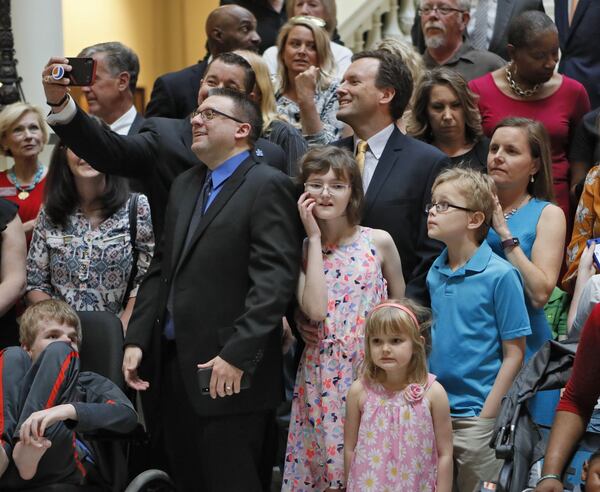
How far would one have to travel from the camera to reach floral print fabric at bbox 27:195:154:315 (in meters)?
5.27

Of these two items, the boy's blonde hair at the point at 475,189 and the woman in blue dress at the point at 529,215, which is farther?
the woman in blue dress at the point at 529,215

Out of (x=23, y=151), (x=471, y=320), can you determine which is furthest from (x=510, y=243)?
(x=23, y=151)

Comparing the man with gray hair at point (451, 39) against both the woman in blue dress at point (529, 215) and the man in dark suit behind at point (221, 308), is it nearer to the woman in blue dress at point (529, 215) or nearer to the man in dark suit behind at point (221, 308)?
the woman in blue dress at point (529, 215)

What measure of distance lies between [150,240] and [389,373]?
4.52 ft

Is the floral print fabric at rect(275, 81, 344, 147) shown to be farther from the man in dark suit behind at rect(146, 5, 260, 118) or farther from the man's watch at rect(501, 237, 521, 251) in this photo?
the man's watch at rect(501, 237, 521, 251)

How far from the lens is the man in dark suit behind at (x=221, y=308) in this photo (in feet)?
14.7

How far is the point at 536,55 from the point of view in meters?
6.14

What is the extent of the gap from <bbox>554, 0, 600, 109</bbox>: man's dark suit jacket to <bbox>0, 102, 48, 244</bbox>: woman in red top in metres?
2.96

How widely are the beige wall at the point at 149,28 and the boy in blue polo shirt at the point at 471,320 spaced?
638 cm

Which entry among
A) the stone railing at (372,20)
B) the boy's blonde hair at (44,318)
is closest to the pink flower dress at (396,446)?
the boy's blonde hair at (44,318)

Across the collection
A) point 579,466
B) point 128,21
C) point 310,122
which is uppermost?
point 310,122

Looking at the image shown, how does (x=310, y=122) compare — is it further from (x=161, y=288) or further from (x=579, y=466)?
(x=579, y=466)

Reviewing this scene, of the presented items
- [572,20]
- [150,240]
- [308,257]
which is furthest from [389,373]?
[572,20]

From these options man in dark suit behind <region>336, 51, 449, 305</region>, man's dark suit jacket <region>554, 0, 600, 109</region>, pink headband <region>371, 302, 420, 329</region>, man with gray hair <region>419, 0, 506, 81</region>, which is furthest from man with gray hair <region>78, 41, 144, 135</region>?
man's dark suit jacket <region>554, 0, 600, 109</region>
